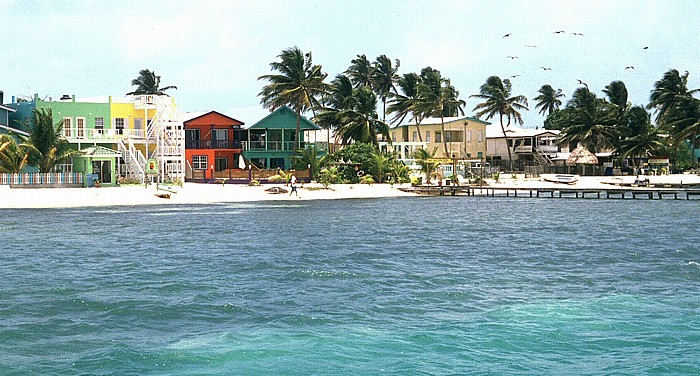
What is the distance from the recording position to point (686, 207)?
181 feet

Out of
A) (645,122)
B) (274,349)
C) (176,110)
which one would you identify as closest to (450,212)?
(176,110)

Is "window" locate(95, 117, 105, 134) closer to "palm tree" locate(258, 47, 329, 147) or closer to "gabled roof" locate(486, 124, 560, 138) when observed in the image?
"palm tree" locate(258, 47, 329, 147)

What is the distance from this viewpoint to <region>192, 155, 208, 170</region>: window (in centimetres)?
7566

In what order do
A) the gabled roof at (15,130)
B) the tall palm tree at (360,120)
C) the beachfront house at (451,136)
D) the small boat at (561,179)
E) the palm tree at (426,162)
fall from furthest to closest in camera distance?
the beachfront house at (451,136), the small boat at (561,179), the tall palm tree at (360,120), the palm tree at (426,162), the gabled roof at (15,130)

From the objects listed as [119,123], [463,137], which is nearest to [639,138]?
[463,137]

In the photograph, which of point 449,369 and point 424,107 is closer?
point 449,369

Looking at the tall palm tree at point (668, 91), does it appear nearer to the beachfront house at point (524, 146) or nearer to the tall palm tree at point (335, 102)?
the beachfront house at point (524, 146)

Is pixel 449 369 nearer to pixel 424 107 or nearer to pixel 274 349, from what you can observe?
pixel 274 349

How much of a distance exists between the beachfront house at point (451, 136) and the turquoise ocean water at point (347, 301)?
5721 centimetres

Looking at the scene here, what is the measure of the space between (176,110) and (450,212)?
26552 millimetres

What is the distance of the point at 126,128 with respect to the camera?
67750 mm

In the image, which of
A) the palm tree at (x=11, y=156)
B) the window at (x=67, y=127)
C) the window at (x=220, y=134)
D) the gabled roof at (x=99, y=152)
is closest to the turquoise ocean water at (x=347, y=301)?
the palm tree at (x=11, y=156)

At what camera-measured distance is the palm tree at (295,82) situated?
259 feet

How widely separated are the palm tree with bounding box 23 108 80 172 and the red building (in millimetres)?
17114
